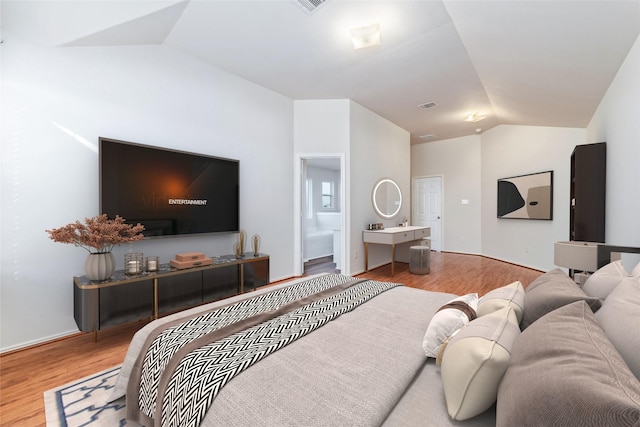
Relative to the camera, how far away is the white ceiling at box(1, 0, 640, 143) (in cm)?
222

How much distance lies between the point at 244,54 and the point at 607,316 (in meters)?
3.67

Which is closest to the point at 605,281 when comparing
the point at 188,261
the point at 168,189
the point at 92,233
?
the point at 188,261

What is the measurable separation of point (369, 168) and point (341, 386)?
4.57 metres

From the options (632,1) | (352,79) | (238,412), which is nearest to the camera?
(238,412)

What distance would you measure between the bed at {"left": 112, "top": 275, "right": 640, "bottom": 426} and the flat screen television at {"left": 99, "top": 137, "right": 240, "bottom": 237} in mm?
1670

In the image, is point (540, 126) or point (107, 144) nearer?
point (107, 144)

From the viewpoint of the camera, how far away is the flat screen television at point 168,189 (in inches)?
105

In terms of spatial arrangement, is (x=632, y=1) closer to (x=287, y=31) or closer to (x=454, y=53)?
(x=454, y=53)

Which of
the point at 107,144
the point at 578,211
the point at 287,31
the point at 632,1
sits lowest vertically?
the point at 578,211

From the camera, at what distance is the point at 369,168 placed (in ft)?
17.1

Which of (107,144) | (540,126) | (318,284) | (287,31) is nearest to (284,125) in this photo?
(287,31)

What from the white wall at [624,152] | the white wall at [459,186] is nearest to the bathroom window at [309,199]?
the white wall at [459,186]

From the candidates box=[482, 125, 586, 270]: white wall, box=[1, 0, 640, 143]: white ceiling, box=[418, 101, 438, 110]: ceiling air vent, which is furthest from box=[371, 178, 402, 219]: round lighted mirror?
box=[482, 125, 586, 270]: white wall

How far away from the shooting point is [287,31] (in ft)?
9.37
